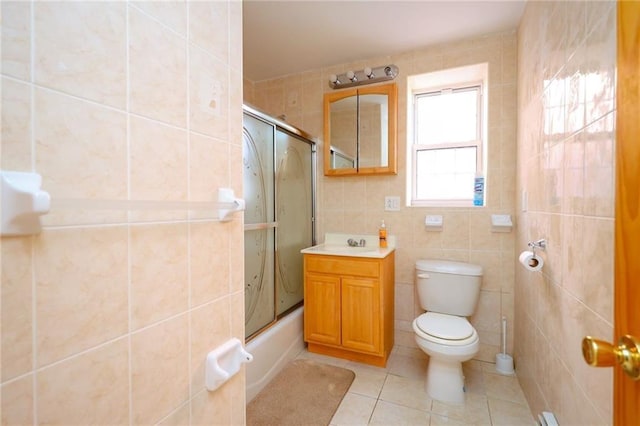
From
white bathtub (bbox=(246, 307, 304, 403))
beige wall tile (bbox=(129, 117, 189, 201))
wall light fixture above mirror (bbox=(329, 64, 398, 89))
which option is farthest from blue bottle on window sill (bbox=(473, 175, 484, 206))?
beige wall tile (bbox=(129, 117, 189, 201))

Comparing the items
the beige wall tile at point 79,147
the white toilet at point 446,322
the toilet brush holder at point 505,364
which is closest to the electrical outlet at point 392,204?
the white toilet at point 446,322

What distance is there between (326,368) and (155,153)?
6.12 ft

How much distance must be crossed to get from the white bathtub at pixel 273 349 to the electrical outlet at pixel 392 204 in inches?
44.6

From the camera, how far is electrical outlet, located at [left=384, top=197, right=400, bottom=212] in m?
2.27

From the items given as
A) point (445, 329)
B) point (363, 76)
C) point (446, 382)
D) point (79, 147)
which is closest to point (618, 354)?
point (79, 147)

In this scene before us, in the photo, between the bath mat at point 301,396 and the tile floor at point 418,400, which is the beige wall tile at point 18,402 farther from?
the tile floor at point 418,400

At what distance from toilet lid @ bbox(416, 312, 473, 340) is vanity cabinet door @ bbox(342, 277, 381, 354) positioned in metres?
0.31

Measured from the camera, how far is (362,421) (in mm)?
1488

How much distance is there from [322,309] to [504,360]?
132cm

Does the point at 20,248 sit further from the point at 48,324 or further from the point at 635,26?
the point at 635,26

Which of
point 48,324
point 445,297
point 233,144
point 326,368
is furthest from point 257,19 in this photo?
point 326,368

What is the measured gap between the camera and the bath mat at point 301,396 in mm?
1496

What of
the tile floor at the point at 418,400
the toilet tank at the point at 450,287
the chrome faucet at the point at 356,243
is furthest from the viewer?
the chrome faucet at the point at 356,243

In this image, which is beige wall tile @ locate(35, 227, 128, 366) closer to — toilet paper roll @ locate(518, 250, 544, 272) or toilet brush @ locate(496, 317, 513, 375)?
toilet paper roll @ locate(518, 250, 544, 272)
